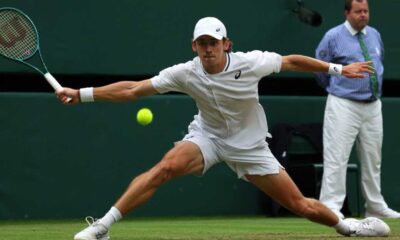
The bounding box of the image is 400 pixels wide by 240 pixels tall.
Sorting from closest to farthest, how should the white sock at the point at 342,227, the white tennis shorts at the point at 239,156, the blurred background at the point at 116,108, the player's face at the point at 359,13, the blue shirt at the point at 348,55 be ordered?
the white tennis shorts at the point at 239,156 → the white sock at the point at 342,227 → the player's face at the point at 359,13 → the blue shirt at the point at 348,55 → the blurred background at the point at 116,108

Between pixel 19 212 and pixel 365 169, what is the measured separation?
344cm

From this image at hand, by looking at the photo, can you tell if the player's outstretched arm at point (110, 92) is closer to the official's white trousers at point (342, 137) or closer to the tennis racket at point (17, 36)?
the tennis racket at point (17, 36)

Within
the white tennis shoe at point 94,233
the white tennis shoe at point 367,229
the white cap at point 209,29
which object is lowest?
the white tennis shoe at point 367,229

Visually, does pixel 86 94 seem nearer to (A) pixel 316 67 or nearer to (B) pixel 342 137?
(A) pixel 316 67

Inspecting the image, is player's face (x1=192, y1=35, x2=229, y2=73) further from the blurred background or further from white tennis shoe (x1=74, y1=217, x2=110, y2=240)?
the blurred background

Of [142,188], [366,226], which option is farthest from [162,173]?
[366,226]

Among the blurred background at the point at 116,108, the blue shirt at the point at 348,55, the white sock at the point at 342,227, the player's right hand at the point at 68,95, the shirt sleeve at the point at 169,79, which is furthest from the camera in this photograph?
the blurred background at the point at 116,108

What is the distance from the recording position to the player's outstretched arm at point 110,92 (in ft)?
23.1

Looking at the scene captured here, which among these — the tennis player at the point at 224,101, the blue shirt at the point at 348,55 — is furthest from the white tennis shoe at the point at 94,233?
the blue shirt at the point at 348,55

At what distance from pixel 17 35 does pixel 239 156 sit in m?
1.86

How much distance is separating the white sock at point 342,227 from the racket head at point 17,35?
2.46m

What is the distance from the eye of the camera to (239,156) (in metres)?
7.34

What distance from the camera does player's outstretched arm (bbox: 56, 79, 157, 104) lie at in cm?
703

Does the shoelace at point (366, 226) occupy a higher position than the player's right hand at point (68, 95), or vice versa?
the player's right hand at point (68, 95)
